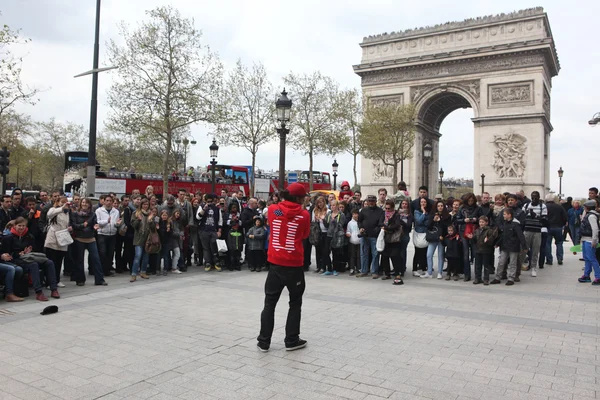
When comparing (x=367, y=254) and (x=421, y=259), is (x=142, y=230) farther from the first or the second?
(x=421, y=259)

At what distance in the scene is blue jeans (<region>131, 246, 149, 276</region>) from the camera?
1038 centimetres

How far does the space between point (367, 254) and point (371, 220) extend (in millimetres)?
880

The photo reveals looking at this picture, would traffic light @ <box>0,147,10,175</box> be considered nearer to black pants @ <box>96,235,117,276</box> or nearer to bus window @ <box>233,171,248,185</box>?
black pants @ <box>96,235,117,276</box>

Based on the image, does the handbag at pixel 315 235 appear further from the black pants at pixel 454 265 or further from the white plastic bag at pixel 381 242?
the black pants at pixel 454 265

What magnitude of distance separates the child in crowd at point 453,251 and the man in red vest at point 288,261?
20.3 ft

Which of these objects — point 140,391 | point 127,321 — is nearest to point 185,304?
point 127,321

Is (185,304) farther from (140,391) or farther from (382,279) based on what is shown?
(382,279)

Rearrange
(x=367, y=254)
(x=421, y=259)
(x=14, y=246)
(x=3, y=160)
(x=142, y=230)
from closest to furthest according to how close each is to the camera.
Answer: (x=14, y=246) < (x=142, y=230) < (x=367, y=254) < (x=421, y=259) < (x=3, y=160)

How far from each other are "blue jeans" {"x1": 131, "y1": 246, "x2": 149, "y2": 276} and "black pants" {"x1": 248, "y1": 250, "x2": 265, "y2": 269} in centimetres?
256

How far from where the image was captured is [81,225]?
381 inches

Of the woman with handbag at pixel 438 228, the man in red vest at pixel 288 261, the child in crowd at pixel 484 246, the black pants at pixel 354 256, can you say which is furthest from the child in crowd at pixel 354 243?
the man in red vest at pixel 288 261

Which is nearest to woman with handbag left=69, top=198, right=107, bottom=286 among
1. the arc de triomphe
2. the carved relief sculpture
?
the arc de triomphe

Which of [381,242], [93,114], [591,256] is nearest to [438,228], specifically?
[381,242]

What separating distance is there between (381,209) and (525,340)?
5.49m
